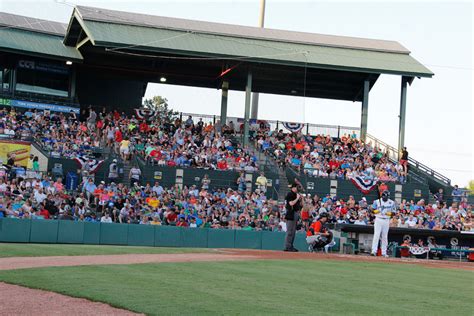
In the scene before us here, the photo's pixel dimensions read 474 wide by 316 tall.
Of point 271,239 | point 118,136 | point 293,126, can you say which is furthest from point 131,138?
point 293,126

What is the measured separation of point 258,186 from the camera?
105 ft

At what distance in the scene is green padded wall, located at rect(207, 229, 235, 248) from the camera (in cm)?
2622

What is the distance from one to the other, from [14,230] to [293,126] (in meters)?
18.9

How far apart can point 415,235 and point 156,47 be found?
15.2 m

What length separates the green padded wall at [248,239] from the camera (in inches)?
1043

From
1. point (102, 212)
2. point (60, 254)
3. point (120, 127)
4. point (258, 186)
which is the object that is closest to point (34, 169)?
point (102, 212)

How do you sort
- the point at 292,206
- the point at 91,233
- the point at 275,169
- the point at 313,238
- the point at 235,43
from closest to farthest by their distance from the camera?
the point at 292,206
the point at 313,238
the point at 91,233
the point at 275,169
the point at 235,43

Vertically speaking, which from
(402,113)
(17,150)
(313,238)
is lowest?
(313,238)

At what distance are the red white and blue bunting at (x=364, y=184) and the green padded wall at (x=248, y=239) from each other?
785cm

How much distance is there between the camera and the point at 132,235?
25797 mm

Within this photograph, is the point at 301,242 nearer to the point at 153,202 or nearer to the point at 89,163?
the point at 153,202

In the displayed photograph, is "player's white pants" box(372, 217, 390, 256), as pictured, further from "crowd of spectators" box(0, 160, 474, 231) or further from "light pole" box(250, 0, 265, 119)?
"light pole" box(250, 0, 265, 119)

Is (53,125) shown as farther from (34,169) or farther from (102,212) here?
(102,212)

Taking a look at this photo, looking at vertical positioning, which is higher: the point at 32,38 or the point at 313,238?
the point at 32,38
